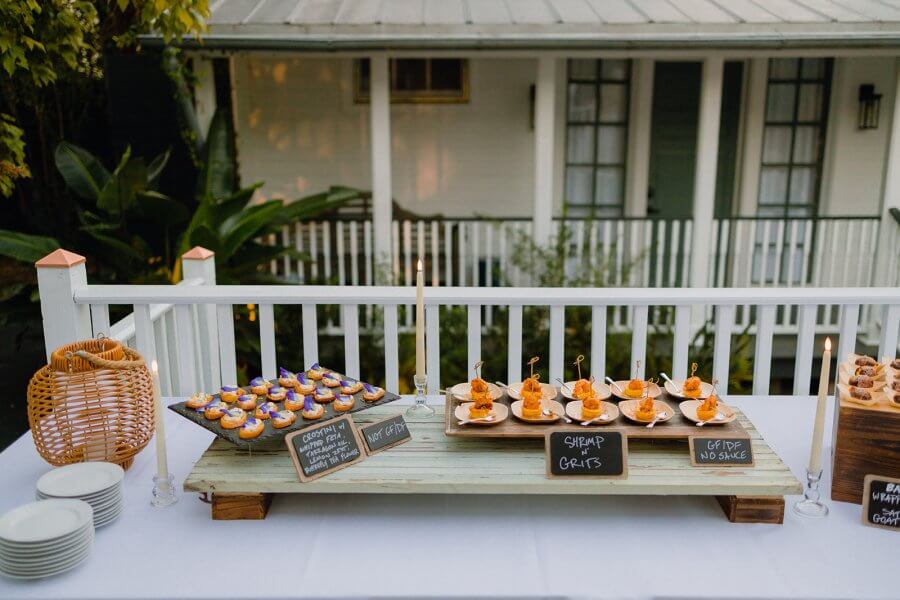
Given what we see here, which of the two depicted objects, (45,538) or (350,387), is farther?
(350,387)

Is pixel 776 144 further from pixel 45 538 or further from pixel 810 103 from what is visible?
pixel 45 538

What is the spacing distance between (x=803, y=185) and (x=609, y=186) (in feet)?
6.90

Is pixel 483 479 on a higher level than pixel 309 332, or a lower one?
lower

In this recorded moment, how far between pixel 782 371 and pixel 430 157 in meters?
4.53

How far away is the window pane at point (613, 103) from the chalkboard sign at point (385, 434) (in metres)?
6.79

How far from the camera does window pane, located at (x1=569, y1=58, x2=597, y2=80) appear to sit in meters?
8.18

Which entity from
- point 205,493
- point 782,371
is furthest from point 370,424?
point 782,371

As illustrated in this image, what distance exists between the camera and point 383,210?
6.53 meters

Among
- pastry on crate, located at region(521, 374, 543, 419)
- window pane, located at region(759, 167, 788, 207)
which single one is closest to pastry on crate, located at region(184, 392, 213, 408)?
pastry on crate, located at region(521, 374, 543, 419)

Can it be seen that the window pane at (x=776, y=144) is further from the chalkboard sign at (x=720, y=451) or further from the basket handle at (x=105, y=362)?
the basket handle at (x=105, y=362)

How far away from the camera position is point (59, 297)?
9.73 ft

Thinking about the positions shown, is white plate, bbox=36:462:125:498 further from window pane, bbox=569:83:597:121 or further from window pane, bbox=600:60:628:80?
window pane, bbox=600:60:628:80

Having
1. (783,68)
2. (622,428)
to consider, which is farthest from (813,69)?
(622,428)

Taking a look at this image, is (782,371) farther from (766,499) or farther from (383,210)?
(766,499)
